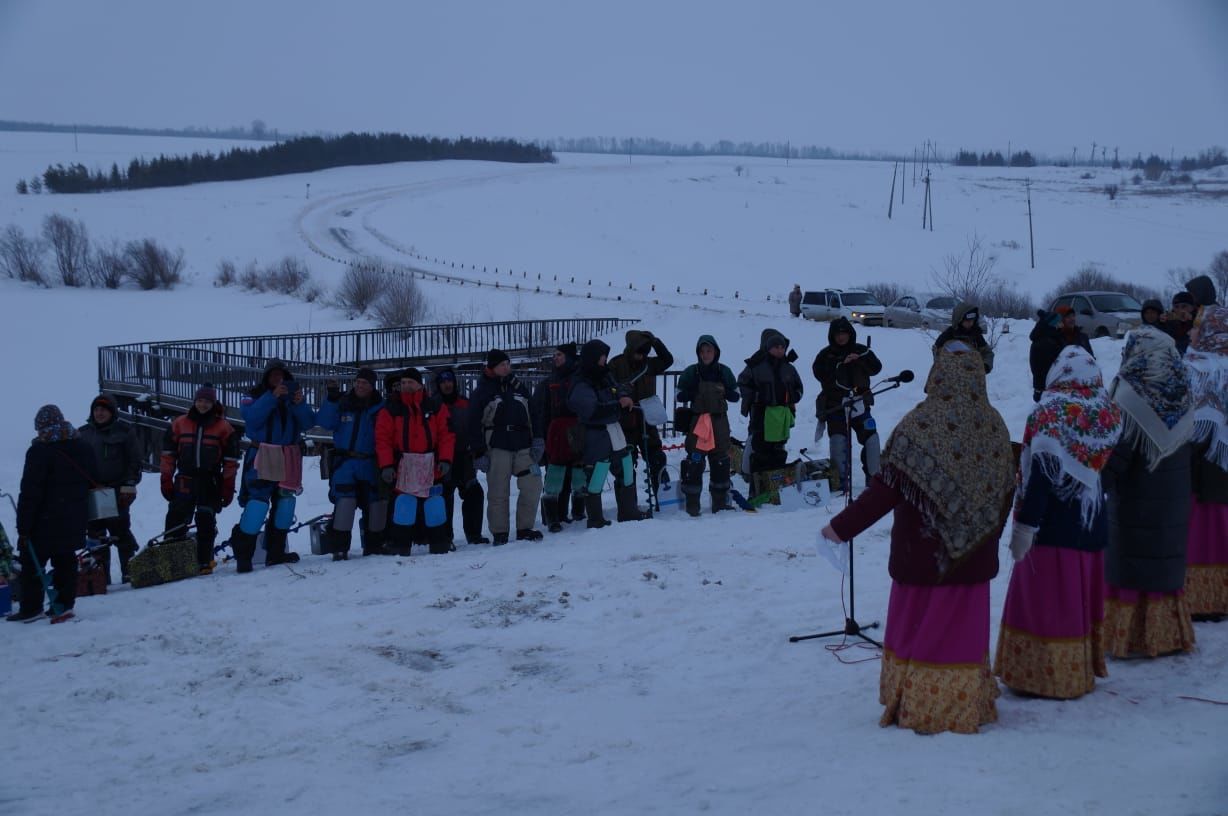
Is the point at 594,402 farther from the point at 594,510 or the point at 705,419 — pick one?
the point at 705,419

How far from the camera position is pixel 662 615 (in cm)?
809

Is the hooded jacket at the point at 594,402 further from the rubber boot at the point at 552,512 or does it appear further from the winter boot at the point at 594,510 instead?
the rubber boot at the point at 552,512

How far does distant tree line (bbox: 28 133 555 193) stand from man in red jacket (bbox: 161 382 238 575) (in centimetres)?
9118

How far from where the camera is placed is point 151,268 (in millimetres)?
53688

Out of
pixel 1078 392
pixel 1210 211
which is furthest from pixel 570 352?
pixel 1210 211

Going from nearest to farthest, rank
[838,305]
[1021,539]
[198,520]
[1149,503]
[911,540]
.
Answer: [911,540] → [1021,539] → [1149,503] → [198,520] → [838,305]

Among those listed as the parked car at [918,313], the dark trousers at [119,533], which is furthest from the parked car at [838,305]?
the dark trousers at [119,533]

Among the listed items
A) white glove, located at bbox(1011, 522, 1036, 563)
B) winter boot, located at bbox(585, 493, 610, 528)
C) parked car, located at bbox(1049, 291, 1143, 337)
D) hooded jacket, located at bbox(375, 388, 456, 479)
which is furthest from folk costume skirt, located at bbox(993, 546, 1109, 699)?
parked car, located at bbox(1049, 291, 1143, 337)

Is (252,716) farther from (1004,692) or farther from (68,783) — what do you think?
(1004,692)

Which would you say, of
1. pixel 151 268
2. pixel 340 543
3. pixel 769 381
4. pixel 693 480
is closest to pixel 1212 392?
pixel 769 381

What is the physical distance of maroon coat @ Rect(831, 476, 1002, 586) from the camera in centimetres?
531

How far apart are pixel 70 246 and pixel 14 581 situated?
5145cm

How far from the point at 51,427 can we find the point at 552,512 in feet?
15.1

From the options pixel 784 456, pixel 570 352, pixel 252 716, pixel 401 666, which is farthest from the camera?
pixel 784 456
